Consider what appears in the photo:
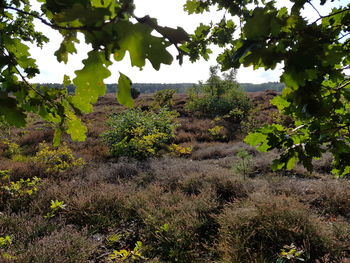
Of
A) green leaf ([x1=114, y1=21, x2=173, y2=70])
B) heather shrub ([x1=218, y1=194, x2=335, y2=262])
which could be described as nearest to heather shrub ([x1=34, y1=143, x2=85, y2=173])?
heather shrub ([x1=218, y1=194, x2=335, y2=262])

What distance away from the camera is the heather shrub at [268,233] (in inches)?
109

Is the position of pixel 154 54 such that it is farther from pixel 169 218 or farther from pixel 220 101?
pixel 220 101

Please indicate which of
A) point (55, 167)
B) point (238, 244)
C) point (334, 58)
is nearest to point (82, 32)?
point (334, 58)

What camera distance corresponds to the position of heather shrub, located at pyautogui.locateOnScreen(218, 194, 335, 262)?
2.77m

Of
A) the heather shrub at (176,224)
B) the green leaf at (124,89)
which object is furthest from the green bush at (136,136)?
the green leaf at (124,89)

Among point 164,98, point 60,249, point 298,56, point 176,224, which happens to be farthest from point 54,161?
point 164,98

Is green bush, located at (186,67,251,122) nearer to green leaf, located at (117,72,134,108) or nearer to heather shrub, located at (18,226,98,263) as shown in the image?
heather shrub, located at (18,226,98,263)

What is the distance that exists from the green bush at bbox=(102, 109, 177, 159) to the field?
1680mm

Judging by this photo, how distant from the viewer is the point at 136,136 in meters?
8.81

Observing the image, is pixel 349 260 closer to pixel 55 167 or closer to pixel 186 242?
pixel 186 242

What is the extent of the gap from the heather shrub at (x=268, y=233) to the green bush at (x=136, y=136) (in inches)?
182

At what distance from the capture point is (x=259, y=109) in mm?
17641

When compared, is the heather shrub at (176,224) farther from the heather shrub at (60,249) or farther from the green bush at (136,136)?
the green bush at (136,136)

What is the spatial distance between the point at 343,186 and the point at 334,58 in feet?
15.8
